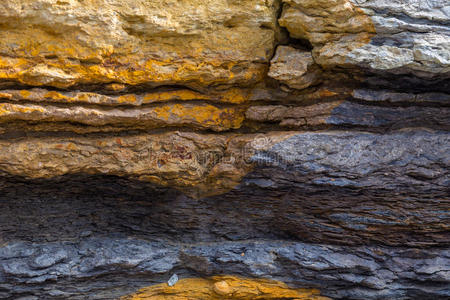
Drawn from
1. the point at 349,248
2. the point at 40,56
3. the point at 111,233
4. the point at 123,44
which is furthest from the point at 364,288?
the point at 40,56

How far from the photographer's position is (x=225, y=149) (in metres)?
2.64

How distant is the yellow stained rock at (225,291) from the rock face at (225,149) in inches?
0.5

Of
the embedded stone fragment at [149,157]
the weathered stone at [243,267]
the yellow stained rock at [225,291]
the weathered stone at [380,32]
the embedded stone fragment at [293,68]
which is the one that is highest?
the weathered stone at [380,32]

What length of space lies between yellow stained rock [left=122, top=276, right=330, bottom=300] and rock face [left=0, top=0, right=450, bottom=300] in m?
0.01

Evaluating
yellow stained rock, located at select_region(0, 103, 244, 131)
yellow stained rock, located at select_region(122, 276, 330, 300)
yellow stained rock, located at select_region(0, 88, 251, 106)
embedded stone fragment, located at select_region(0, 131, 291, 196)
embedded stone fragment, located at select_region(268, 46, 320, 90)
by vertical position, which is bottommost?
yellow stained rock, located at select_region(122, 276, 330, 300)

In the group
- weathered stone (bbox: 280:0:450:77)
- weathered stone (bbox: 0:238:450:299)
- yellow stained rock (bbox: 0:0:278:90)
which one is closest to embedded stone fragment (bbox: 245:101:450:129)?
weathered stone (bbox: 280:0:450:77)

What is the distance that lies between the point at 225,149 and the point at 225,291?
103 centimetres

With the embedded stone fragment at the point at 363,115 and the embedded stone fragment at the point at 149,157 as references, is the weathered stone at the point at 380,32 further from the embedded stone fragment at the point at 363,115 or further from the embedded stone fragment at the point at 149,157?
the embedded stone fragment at the point at 149,157

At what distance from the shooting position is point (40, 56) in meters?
2.21

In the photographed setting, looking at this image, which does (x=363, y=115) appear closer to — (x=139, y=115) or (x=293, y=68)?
(x=293, y=68)

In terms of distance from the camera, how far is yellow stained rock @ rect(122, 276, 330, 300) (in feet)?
8.89

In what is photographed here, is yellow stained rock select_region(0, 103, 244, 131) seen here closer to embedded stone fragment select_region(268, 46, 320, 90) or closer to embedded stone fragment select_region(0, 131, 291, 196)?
embedded stone fragment select_region(0, 131, 291, 196)

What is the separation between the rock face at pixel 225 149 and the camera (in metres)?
2.23

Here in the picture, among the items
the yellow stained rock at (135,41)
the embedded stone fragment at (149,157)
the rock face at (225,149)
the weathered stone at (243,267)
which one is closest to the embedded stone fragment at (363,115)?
the rock face at (225,149)
